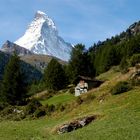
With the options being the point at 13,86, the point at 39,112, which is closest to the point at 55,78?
the point at 13,86

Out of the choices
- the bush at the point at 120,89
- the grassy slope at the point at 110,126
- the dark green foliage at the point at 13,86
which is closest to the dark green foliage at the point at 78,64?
the dark green foliage at the point at 13,86

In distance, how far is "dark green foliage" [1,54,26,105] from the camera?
346 feet

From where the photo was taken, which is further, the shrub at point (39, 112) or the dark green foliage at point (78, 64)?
the dark green foliage at point (78, 64)

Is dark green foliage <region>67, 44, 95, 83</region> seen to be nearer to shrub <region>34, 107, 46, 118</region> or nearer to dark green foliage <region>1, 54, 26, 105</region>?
dark green foliage <region>1, 54, 26, 105</region>

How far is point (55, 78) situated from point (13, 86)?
29251 mm

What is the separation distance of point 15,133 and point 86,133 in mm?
10267

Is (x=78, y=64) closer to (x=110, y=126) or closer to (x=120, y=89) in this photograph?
(x=120, y=89)

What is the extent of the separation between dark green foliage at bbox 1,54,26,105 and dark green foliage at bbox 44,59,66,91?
25.0 metres

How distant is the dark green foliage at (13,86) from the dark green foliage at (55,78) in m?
25.0

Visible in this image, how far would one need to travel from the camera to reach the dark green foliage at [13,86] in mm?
105562

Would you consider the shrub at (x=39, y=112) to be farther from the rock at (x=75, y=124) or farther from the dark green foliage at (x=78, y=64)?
the dark green foliage at (x=78, y=64)

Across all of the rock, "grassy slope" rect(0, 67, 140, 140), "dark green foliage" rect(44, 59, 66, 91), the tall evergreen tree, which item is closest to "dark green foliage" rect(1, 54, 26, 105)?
"dark green foliage" rect(44, 59, 66, 91)

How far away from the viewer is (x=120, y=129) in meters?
40.4

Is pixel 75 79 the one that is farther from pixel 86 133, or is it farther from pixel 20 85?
pixel 86 133
